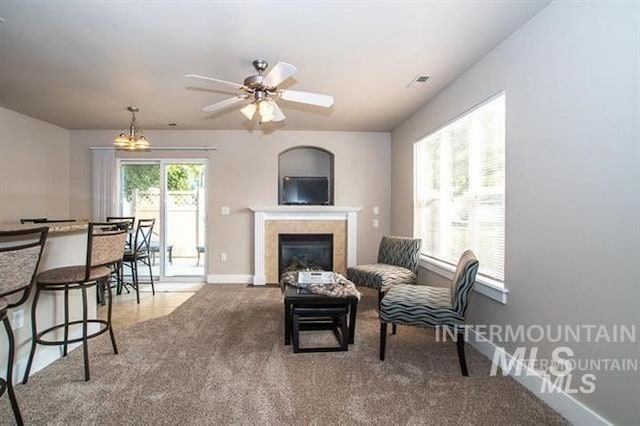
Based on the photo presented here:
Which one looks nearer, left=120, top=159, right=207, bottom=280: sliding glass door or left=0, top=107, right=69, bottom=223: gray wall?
left=0, top=107, right=69, bottom=223: gray wall

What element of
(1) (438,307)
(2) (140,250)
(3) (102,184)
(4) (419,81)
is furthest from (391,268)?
(3) (102,184)

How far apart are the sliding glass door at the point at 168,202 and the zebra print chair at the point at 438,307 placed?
12.4 ft

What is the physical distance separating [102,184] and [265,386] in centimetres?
471

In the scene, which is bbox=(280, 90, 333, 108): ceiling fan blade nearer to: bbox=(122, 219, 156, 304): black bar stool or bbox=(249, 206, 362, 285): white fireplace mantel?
bbox=(249, 206, 362, 285): white fireplace mantel

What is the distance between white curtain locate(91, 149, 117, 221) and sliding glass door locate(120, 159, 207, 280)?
0.16 metres

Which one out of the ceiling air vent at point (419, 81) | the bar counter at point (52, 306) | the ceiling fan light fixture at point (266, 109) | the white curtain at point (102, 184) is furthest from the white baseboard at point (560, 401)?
the white curtain at point (102, 184)

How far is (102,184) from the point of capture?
17.5 feet

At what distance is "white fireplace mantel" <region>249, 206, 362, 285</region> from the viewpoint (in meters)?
5.27

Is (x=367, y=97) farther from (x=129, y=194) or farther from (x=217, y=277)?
(x=129, y=194)

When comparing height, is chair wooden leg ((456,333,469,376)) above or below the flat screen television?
below

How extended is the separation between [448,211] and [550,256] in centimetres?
156

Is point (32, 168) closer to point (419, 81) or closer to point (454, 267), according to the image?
point (419, 81)

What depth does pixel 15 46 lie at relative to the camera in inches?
102

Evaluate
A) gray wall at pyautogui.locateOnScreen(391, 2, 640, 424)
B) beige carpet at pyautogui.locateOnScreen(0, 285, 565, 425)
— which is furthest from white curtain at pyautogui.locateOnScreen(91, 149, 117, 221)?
gray wall at pyautogui.locateOnScreen(391, 2, 640, 424)
